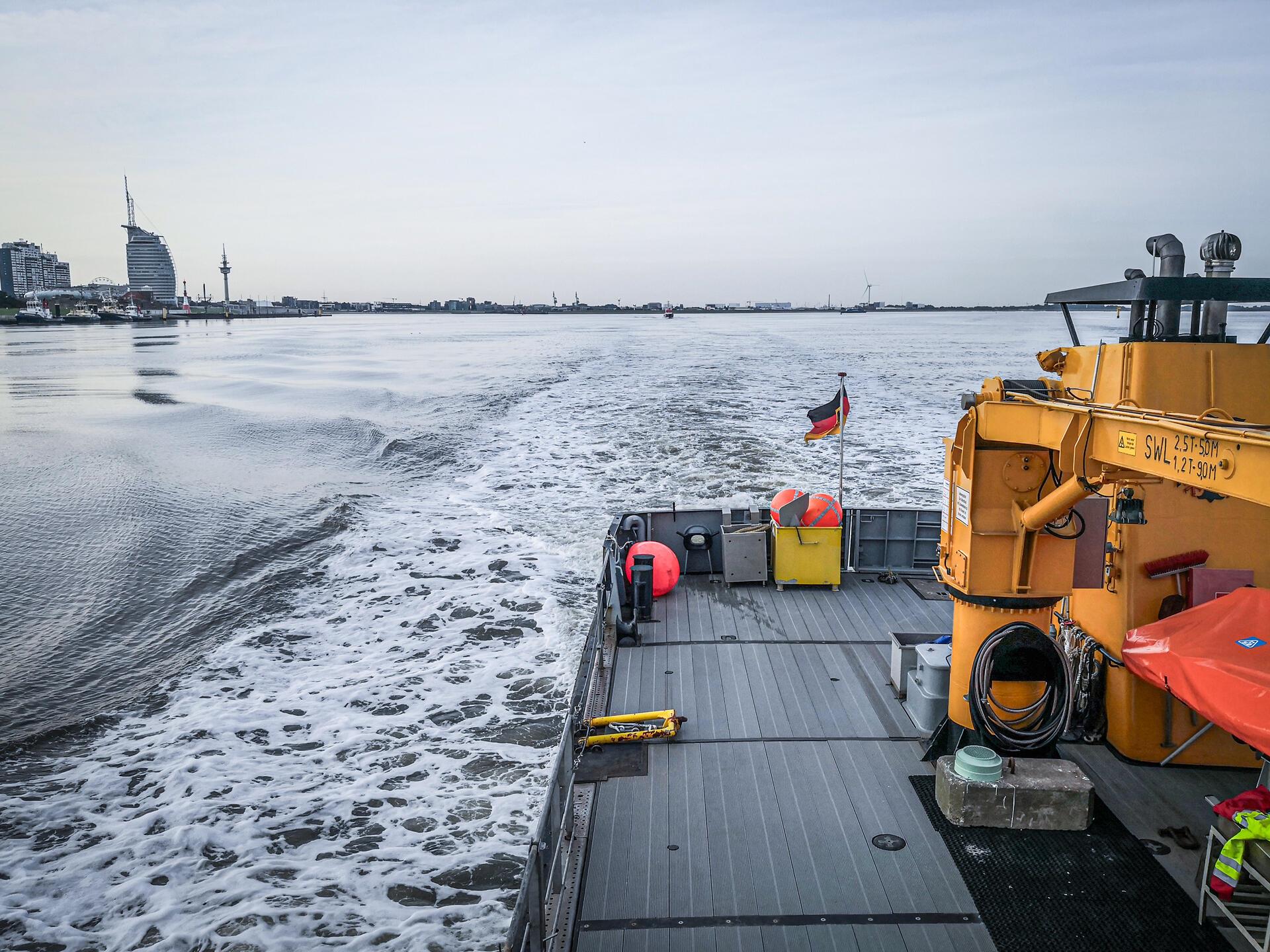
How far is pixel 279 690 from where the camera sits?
14461mm

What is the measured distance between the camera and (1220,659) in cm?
583

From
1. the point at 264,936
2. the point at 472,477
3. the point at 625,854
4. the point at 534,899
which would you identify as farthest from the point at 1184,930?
the point at 472,477

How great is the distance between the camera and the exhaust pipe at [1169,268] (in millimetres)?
7266

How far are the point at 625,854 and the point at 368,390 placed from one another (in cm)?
6059

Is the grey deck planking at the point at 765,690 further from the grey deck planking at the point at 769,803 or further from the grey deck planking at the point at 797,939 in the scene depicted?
the grey deck planking at the point at 797,939

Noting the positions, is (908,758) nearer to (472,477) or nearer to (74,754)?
(74,754)

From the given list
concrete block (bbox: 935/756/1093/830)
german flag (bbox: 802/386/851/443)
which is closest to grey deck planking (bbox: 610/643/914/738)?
concrete block (bbox: 935/756/1093/830)

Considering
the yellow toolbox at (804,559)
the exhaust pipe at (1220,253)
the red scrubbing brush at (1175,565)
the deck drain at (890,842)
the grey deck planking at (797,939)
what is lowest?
the grey deck planking at (797,939)

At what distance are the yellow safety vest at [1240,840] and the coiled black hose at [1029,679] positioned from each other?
1.82 m

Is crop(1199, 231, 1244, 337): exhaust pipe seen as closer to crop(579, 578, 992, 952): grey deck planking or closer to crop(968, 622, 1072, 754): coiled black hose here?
crop(968, 622, 1072, 754): coiled black hose

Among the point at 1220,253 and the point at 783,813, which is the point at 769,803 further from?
the point at 1220,253

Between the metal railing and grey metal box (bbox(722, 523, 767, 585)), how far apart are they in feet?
16.7

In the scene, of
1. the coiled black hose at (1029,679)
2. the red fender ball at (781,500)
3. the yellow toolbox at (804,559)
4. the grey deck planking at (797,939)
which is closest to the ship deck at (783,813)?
the grey deck planking at (797,939)

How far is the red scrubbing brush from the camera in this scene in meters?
7.55
